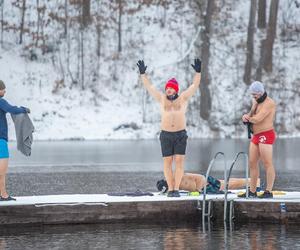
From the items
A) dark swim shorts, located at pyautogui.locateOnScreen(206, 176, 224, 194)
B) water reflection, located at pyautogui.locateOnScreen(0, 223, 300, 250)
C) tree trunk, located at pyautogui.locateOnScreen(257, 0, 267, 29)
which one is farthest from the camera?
tree trunk, located at pyautogui.locateOnScreen(257, 0, 267, 29)

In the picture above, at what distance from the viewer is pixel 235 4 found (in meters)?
47.7

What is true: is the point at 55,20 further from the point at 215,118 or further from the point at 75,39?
the point at 215,118

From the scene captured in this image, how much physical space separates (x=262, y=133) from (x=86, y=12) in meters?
34.2

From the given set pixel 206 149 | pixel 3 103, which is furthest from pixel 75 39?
pixel 3 103

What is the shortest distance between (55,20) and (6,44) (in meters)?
3.20

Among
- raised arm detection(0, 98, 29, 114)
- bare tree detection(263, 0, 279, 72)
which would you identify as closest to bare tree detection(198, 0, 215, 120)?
bare tree detection(263, 0, 279, 72)

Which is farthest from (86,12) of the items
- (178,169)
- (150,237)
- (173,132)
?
(150,237)

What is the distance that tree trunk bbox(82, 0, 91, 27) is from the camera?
4531 cm

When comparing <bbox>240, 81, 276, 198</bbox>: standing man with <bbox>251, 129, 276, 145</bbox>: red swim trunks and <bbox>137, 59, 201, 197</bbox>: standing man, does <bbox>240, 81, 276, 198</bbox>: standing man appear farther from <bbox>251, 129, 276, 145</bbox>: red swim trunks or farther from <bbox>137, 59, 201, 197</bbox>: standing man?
<bbox>137, 59, 201, 197</bbox>: standing man

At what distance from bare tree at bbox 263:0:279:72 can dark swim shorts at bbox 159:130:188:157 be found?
31551 millimetres

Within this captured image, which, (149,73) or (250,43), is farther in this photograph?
(250,43)

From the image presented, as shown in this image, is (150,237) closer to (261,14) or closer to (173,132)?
(173,132)

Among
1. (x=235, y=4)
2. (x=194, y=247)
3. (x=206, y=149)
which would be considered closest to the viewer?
(x=194, y=247)

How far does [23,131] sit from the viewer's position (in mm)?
12305
